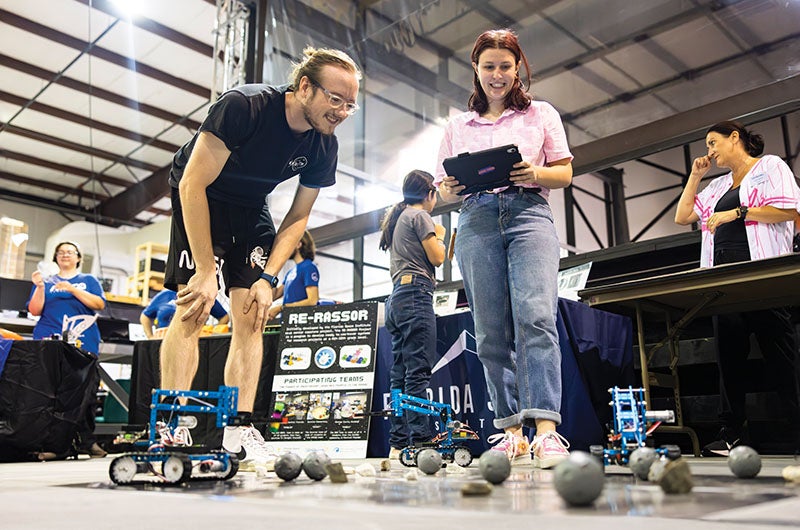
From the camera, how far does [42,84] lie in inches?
351

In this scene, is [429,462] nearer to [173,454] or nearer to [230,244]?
[173,454]

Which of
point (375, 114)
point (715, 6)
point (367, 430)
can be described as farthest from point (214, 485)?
point (375, 114)

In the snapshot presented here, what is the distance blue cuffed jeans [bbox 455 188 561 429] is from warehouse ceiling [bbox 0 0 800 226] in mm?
2992

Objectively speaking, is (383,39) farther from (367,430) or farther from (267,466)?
(267,466)

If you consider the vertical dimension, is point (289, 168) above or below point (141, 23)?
below

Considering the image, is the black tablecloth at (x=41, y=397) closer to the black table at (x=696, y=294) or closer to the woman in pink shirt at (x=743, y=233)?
the black table at (x=696, y=294)

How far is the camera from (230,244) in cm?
184

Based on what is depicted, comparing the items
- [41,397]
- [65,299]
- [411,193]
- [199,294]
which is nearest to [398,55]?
[411,193]

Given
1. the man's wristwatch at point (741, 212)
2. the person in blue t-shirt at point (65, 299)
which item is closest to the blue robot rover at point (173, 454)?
the man's wristwatch at point (741, 212)

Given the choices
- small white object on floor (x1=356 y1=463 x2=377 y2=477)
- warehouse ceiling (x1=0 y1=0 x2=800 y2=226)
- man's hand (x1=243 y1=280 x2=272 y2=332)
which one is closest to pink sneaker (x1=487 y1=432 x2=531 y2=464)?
small white object on floor (x1=356 y1=463 x2=377 y2=477)

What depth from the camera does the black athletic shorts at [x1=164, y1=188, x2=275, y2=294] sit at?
1.80 meters

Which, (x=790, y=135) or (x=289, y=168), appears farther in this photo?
(x=790, y=135)

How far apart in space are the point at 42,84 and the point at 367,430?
322 inches

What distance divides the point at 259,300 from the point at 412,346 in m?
1.02
